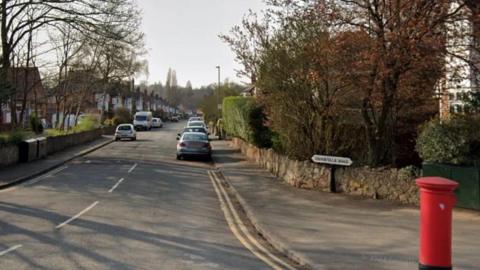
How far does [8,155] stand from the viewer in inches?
1022

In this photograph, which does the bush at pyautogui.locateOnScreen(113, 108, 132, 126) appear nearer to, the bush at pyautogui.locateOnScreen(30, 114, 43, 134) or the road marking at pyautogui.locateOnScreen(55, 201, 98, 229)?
the bush at pyautogui.locateOnScreen(30, 114, 43, 134)

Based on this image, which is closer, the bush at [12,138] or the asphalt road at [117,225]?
the asphalt road at [117,225]

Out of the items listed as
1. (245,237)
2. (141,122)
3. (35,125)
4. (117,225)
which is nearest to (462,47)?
(245,237)

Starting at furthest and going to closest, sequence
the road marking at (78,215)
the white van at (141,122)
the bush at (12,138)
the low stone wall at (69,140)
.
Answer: the white van at (141,122) → the low stone wall at (69,140) → the bush at (12,138) → the road marking at (78,215)

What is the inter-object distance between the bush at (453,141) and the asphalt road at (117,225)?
5.05 metres

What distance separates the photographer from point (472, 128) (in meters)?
13.7

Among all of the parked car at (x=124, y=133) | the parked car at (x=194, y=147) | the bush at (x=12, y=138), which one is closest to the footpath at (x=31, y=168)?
the bush at (x=12, y=138)

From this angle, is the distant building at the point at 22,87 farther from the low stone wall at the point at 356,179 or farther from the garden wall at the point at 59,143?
the low stone wall at the point at 356,179

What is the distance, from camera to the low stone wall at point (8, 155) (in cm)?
2523

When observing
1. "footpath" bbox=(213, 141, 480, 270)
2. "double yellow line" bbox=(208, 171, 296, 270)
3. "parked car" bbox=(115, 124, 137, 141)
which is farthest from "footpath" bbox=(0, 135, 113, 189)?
"parked car" bbox=(115, 124, 137, 141)

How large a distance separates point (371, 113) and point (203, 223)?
7.36 meters

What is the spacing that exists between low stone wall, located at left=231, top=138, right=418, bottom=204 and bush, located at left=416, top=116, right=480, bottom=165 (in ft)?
2.83

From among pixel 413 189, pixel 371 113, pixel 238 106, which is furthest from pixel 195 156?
pixel 413 189

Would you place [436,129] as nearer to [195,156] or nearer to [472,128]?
[472,128]
